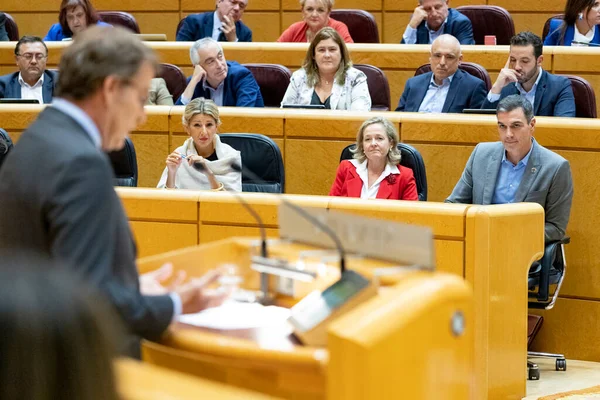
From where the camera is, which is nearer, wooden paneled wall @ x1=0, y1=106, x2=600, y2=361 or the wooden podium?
the wooden podium

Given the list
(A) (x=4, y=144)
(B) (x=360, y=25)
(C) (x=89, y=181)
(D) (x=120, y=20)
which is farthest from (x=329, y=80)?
(C) (x=89, y=181)

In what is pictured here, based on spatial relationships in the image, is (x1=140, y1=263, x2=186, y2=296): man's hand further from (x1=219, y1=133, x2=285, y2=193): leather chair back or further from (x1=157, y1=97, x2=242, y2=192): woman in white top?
(x1=219, y1=133, x2=285, y2=193): leather chair back

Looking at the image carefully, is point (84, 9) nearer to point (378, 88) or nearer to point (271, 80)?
point (271, 80)

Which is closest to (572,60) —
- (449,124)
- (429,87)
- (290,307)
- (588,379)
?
(429,87)

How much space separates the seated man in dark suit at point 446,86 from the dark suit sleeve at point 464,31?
34.6 inches

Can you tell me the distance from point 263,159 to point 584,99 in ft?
5.20

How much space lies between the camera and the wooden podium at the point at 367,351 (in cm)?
118

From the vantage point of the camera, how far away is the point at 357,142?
12.8ft

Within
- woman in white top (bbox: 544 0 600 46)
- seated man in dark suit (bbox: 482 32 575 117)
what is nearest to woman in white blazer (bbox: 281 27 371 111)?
seated man in dark suit (bbox: 482 32 575 117)

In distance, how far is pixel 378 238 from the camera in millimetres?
1445

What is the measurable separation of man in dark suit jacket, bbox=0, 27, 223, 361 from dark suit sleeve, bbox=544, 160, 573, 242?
2485mm

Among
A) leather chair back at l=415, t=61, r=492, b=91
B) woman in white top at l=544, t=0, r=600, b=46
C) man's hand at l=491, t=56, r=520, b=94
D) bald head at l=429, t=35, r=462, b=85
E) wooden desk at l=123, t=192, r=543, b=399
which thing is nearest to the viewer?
wooden desk at l=123, t=192, r=543, b=399

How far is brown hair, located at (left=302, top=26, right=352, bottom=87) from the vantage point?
468cm

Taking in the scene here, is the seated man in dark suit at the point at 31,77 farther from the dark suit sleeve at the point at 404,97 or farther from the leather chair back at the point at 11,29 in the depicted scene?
the dark suit sleeve at the point at 404,97
